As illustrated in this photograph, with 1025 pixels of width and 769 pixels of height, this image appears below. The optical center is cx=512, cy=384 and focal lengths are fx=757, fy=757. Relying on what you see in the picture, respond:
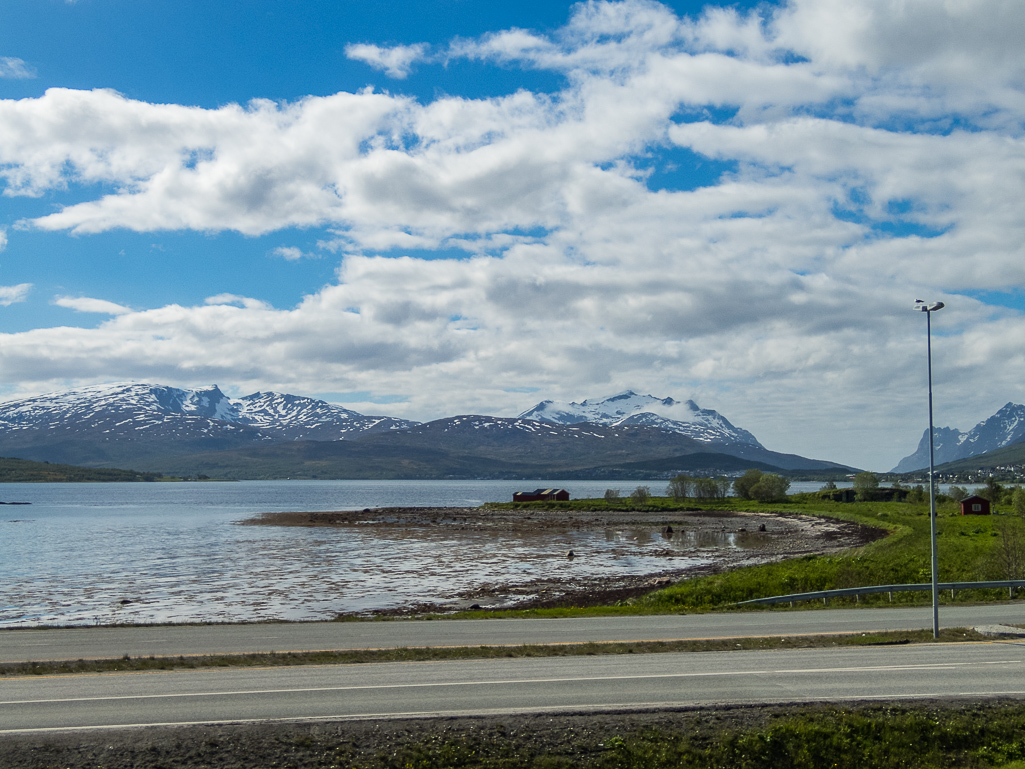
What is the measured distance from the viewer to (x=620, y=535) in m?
101

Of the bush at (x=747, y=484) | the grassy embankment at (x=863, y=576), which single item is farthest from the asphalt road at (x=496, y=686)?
the bush at (x=747, y=484)

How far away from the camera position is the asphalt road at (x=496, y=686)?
51.3 ft

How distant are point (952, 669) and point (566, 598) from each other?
1005 inches

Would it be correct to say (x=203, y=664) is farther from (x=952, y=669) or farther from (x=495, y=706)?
(x=952, y=669)

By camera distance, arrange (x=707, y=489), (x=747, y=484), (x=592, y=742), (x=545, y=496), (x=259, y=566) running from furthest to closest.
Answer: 1. (x=545, y=496)
2. (x=707, y=489)
3. (x=747, y=484)
4. (x=259, y=566)
5. (x=592, y=742)

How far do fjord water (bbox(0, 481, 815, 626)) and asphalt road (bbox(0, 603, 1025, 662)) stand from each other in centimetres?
814

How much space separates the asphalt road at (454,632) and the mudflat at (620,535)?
1008 cm

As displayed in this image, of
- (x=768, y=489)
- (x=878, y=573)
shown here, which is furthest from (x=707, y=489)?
(x=878, y=573)

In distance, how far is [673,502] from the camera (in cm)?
17712

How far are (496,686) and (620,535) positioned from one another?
8555 cm

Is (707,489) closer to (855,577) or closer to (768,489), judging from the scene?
(768,489)

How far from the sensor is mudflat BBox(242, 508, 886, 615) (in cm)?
4472

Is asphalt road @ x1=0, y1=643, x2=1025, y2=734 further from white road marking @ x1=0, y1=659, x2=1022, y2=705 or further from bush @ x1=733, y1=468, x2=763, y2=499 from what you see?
bush @ x1=733, y1=468, x2=763, y2=499

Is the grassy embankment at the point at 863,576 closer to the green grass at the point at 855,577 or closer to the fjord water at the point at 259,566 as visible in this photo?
the green grass at the point at 855,577
